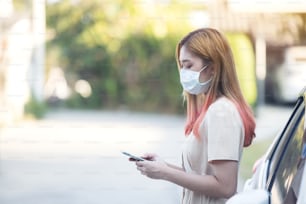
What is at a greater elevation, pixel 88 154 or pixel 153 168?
pixel 153 168

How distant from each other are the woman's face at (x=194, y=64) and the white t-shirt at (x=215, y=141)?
0.10m

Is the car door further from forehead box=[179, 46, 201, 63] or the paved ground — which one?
the paved ground

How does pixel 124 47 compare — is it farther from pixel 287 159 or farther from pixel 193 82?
pixel 287 159

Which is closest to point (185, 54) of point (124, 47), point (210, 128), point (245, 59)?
point (210, 128)

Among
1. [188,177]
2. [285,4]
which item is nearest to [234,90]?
[188,177]

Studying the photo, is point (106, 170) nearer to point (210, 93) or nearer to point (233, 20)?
point (233, 20)

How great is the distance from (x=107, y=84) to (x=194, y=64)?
10547 mm

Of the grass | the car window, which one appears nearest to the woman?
the car window

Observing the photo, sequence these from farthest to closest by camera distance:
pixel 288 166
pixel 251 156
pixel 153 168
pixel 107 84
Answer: pixel 107 84, pixel 251 156, pixel 153 168, pixel 288 166

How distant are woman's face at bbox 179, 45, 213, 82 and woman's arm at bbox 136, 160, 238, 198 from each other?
27cm

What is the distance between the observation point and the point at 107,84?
1244 cm

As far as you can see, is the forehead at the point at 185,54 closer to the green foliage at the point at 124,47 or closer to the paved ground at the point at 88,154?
the paved ground at the point at 88,154

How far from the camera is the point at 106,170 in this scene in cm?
720

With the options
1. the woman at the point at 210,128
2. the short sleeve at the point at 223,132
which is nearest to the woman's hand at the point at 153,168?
the woman at the point at 210,128
